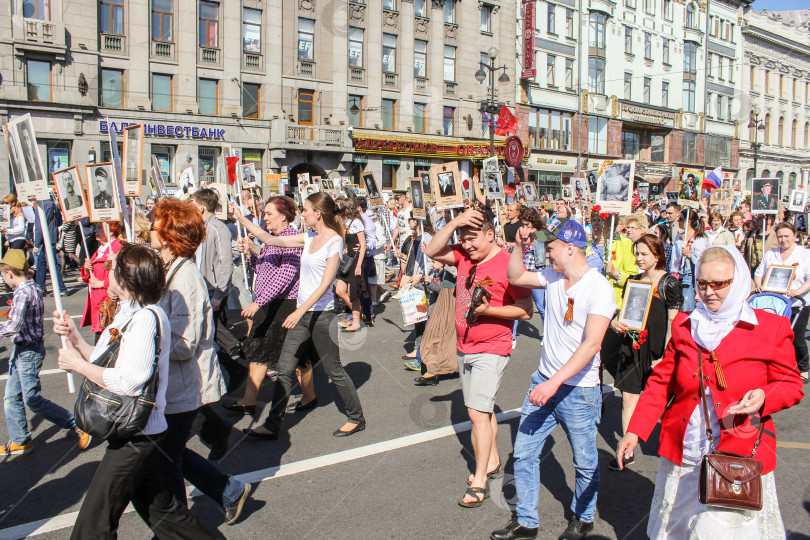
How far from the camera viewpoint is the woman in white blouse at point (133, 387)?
2.95 metres

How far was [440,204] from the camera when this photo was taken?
844 cm

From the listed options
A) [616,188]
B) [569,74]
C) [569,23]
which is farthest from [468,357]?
[569,23]

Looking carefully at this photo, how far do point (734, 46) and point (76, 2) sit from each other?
2056 inches

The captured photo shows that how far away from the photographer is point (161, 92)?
1092 inches

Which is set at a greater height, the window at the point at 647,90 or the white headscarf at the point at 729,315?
the window at the point at 647,90

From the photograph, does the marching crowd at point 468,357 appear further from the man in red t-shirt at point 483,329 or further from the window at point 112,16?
the window at point 112,16

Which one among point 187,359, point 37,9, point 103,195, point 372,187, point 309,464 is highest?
point 37,9

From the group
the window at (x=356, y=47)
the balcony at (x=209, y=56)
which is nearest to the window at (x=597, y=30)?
the window at (x=356, y=47)

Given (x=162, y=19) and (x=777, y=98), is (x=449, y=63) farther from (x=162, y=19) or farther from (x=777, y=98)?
(x=777, y=98)

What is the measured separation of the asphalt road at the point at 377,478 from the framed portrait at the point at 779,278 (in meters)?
1.51

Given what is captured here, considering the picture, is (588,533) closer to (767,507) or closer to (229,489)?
(767,507)

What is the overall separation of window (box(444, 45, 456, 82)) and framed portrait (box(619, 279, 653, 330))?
110 ft

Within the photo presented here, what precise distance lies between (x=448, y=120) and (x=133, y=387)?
35914mm

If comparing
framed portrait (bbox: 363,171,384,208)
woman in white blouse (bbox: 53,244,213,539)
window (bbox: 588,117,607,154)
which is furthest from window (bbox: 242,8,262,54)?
woman in white blouse (bbox: 53,244,213,539)
